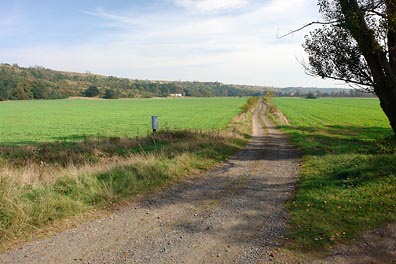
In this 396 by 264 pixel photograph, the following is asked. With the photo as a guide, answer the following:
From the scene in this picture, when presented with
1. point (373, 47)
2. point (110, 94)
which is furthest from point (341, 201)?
point (110, 94)

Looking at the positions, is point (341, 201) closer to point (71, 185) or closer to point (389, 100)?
point (71, 185)

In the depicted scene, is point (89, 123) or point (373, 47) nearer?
point (373, 47)

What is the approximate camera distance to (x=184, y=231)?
231 inches

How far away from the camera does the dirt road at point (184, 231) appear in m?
4.86

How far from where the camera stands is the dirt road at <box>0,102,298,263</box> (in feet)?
16.0

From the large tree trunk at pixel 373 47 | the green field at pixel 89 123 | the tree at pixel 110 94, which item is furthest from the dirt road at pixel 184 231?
the tree at pixel 110 94

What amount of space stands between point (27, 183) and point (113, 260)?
4695 millimetres

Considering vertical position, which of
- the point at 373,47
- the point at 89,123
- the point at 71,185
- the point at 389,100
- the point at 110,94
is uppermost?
the point at 373,47

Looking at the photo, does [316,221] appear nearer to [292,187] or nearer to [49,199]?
[292,187]

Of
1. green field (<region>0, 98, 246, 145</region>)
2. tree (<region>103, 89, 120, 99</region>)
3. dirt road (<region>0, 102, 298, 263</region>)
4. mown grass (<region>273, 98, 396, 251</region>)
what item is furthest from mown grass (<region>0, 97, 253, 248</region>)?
tree (<region>103, 89, 120, 99</region>)

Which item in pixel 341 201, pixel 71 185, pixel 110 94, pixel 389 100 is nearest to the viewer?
pixel 341 201

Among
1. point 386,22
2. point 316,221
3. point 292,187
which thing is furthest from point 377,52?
point 316,221

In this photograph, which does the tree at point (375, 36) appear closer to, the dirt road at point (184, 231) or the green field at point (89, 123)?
the dirt road at point (184, 231)

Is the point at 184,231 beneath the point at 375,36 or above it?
beneath
